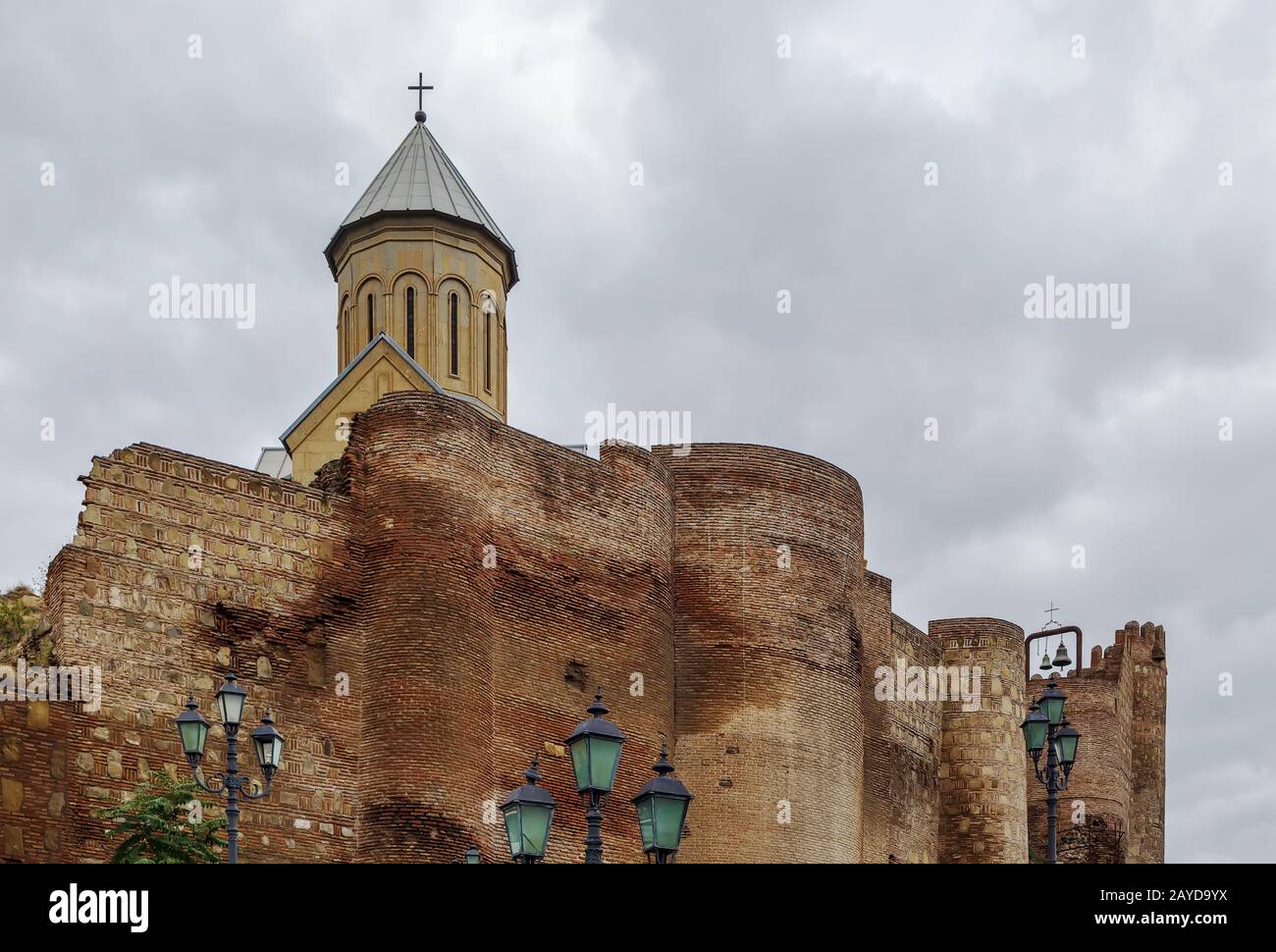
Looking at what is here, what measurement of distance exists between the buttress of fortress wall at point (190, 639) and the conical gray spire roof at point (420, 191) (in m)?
17.3

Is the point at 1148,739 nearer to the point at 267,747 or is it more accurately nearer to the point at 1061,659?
the point at 1061,659

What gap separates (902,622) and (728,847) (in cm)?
788

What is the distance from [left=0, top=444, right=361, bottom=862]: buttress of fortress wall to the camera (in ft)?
73.4

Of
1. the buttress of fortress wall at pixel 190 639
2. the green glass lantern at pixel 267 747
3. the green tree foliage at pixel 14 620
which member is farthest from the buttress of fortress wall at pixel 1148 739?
the green glass lantern at pixel 267 747

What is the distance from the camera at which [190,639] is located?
78.6 feet

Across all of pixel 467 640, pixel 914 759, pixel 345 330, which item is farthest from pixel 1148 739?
pixel 467 640

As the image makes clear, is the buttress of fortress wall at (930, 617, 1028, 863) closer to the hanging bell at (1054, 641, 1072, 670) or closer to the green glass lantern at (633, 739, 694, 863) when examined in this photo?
the hanging bell at (1054, 641, 1072, 670)

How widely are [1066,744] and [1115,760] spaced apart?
2457cm

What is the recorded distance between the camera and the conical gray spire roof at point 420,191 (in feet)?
140

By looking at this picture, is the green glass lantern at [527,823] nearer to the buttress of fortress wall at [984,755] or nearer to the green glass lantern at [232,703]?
the green glass lantern at [232,703]

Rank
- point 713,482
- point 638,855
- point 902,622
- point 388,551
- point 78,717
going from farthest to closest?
point 902,622 < point 713,482 < point 638,855 < point 388,551 < point 78,717
